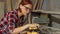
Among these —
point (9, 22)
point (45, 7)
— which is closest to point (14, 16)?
point (9, 22)

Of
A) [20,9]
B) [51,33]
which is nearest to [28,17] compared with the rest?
[20,9]

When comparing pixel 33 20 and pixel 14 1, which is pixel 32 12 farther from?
pixel 14 1

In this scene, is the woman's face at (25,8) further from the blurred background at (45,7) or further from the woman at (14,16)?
the blurred background at (45,7)

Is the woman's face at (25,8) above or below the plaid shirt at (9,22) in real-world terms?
above

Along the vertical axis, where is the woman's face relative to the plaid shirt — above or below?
above

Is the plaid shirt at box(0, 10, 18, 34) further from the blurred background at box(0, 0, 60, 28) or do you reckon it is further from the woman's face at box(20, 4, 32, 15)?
the blurred background at box(0, 0, 60, 28)

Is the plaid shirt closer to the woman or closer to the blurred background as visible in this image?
the woman

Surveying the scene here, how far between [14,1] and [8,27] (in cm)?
68

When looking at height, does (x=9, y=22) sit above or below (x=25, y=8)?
below

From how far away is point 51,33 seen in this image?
1.49 metres

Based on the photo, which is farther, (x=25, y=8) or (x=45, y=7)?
(x=45, y=7)

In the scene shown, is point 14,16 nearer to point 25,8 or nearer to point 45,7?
point 25,8

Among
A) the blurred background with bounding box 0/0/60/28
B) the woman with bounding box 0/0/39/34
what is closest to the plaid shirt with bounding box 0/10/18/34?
the woman with bounding box 0/0/39/34

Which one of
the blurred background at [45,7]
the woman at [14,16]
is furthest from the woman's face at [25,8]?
the blurred background at [45,7]
